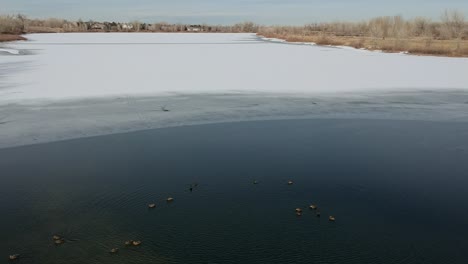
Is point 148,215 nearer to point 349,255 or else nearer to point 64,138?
point 349,255

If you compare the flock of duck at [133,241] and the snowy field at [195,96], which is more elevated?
the snowy field at [195,96]

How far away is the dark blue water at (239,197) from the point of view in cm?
379

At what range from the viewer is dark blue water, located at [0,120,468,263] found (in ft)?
12.5

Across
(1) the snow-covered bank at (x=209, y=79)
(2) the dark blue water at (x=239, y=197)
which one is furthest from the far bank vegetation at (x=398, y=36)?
(2) the dark blue water at (x=239, y=197)

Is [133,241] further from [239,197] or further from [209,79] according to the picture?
[209,79]

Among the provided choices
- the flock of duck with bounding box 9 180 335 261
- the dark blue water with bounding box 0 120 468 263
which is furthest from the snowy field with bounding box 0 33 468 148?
the flock of duck with bounding box 9 180 335 261

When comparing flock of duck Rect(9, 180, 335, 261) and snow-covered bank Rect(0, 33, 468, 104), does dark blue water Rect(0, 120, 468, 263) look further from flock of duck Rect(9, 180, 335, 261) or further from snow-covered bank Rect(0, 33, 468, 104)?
snow-covered bank Rect(0, 33, 468, 104)

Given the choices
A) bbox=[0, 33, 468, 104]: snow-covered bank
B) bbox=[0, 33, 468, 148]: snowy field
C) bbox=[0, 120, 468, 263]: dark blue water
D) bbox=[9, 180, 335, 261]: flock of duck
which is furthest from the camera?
bbox=[0, 33, 468, 104]: snow-covered bank

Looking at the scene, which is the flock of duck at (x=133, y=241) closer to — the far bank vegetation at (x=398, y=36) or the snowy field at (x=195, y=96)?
the snowy field at (x=195, y=96)

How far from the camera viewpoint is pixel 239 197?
4.91m

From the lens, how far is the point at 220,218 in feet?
14.4

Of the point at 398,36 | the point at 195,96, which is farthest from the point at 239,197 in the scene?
the point at 398,36

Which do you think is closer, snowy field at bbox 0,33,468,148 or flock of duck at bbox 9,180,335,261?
flock of duck at bbox 9,180,335,261

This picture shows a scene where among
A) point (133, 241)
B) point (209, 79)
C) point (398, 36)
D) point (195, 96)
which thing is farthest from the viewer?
point (398, 36)
